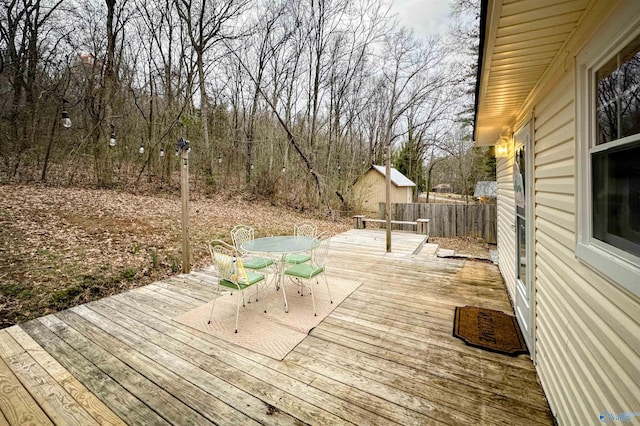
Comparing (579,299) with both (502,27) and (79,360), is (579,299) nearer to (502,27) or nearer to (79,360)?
(502,27)

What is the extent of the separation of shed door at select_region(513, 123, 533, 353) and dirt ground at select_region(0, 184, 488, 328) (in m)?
5.07

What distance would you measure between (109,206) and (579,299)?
9.55 m

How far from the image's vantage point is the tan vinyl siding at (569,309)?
1.10m

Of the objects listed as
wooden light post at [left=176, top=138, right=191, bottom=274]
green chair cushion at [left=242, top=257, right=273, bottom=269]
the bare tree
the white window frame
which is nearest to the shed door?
the white window frame

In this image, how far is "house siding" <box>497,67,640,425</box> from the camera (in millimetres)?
1100

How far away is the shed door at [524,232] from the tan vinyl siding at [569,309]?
19cm

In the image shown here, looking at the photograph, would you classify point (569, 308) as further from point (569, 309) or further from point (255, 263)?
point (255, 263)

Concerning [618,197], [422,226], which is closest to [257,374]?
[618,197]

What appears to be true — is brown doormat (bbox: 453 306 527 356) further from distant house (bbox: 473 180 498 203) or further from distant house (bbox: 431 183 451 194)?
distant house (bbox: 431 183 451 194)

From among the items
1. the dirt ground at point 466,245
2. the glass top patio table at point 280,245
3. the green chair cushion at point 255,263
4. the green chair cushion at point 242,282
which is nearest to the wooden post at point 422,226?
the dirt ground at point 466,245

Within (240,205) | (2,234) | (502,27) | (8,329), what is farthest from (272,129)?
(502,27)

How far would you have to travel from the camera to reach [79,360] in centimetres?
243

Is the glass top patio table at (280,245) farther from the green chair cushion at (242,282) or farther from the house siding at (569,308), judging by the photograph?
the house siding at (569,308)

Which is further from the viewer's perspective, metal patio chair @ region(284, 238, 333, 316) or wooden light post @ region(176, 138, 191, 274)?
wooden light post @ region(176, 138, 191, 274)
